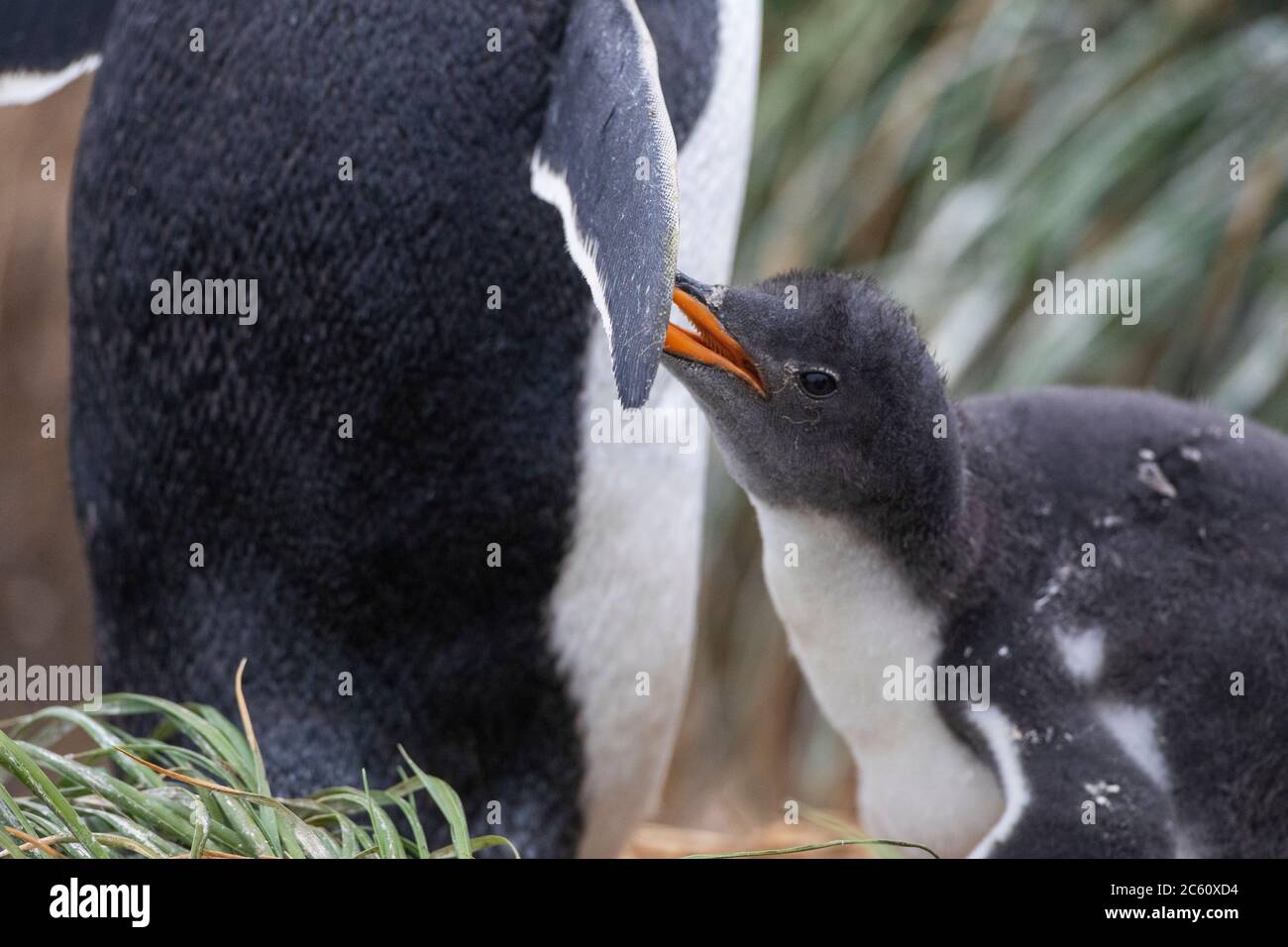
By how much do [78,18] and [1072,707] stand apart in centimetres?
88

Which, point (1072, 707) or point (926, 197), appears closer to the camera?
point (1072, 707)

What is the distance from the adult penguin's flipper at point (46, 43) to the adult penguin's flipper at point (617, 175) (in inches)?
14.9

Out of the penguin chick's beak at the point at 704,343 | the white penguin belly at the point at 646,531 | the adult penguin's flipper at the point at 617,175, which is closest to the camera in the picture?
the adult penguin's flipper at the point at 617,175

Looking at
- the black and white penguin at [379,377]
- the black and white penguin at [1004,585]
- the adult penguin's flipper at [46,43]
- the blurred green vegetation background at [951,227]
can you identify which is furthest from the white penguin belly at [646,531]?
the blurred green vegetation background at [951,227]

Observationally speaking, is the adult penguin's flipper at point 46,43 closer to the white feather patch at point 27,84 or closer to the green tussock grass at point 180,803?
the white feather patch at point 27,84

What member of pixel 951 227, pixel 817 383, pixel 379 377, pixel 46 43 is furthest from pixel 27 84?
pixel 951 227

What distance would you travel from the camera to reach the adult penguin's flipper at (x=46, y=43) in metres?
1.24

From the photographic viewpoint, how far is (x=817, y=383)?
110cm

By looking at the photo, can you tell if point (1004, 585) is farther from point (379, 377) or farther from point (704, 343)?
point (379, 377)

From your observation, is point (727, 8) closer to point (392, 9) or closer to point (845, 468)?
point (392, 9)

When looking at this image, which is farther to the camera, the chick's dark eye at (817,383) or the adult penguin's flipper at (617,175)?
the chick's dark eye at (817,383)

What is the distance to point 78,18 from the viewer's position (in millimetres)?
1262

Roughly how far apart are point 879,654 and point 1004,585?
10cm

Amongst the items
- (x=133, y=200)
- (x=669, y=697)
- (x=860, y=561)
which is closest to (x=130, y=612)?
(x=133, y=200)
